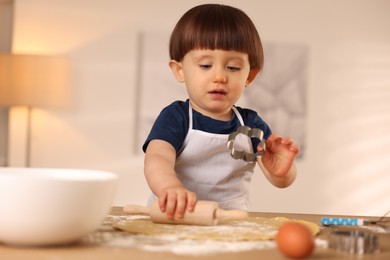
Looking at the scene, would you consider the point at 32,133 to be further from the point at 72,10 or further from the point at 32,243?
the point at 32,243

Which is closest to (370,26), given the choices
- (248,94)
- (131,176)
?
(248,94)

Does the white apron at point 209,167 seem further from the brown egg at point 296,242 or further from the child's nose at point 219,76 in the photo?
the brown egg at point 296,242

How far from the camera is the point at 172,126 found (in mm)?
1307

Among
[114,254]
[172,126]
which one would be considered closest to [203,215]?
[114,254]

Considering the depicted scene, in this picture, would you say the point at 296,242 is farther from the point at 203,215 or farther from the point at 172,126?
the point at 172,126

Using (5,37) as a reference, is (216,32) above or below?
below

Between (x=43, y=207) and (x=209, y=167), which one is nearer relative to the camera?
(x=43, y=207)

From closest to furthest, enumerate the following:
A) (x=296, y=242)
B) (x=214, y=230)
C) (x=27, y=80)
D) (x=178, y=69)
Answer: (x=296, y=242) < (x=214, y=230) < (x=178, y=69) < (x=27, y=80)

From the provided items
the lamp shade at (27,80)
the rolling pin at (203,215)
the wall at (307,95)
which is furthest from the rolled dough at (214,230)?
the wall at (307,95)

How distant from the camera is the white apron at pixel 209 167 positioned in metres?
1.33

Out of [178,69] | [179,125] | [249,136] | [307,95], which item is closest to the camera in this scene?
[249,136]

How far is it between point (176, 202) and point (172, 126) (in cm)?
38

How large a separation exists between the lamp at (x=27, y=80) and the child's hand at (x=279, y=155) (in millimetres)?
3010

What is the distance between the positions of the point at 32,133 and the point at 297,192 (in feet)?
6.73
